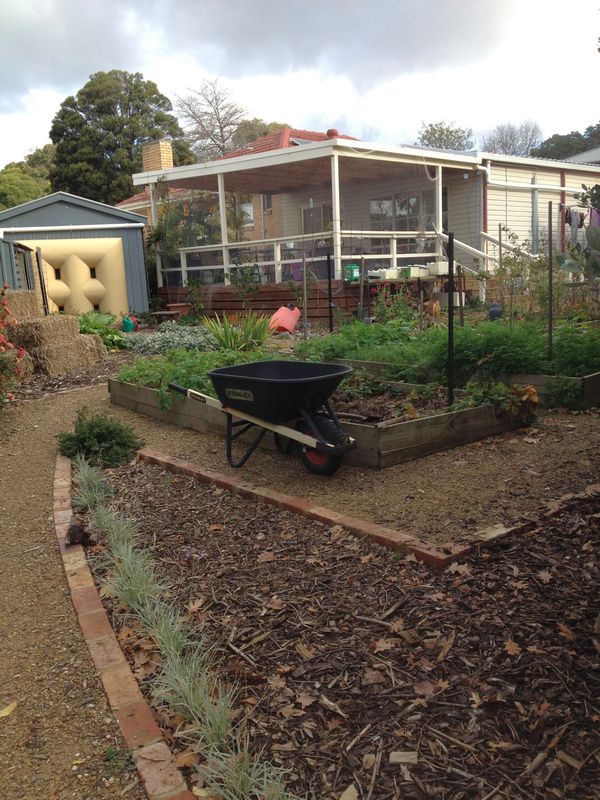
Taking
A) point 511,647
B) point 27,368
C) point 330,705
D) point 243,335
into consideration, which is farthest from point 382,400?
point 27,368

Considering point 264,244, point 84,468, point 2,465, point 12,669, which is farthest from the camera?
point 264,244

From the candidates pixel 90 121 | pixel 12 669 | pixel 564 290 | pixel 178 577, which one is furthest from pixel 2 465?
pixel 90 121

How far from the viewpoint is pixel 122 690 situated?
258 cm

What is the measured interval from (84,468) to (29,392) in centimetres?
398

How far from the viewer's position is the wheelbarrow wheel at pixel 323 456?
4.70 meters

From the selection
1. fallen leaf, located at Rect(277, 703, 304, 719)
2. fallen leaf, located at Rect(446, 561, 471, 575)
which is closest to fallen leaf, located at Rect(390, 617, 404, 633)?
fallen leaf, located at Rect(446, 561, 471, 575)

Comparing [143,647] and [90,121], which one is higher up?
[90,121]

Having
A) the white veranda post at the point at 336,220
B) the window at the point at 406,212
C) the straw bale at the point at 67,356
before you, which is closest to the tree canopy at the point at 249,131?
the window at the point at 406,212

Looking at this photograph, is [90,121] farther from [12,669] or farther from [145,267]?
[12,669]

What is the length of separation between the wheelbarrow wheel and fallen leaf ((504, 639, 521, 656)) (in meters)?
2.13

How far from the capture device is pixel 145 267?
55.5 feet

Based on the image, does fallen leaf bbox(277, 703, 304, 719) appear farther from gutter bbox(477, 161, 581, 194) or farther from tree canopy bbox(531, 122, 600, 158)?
tree canopy bbox(531, 122, 600, 158)

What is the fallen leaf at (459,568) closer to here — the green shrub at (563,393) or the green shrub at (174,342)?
the green shrub at (563,393)

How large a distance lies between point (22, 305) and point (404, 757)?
30.9 ft
